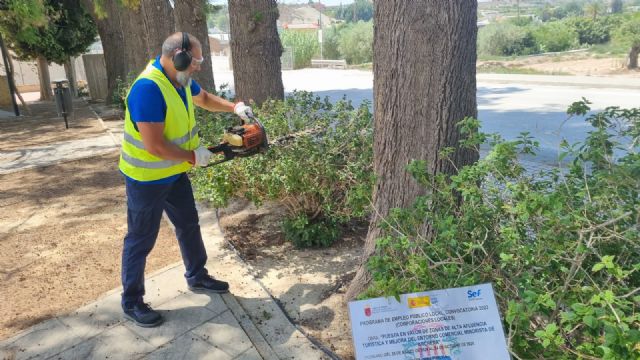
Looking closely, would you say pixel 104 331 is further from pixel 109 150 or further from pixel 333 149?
pixel 109 150

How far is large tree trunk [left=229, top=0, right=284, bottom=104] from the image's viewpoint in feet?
19.0

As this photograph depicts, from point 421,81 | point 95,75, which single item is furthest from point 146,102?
point 95,75

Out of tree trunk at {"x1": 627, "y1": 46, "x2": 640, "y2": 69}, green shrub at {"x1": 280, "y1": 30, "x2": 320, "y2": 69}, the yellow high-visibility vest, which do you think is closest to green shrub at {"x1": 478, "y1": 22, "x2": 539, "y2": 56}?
green shrub at {"x1": 280, "y1": 30, "x2": 320, "y2": 69}

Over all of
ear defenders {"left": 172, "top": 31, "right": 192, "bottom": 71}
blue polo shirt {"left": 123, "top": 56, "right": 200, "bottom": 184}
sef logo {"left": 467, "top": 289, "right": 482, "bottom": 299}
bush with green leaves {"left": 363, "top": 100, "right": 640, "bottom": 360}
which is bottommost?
sef logo {"left": 467, "top": 289, "right": 482, "bottom": 299}

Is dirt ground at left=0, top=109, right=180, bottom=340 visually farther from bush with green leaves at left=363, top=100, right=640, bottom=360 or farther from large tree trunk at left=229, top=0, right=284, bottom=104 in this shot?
bush with green leaves at left=363, top=100, right=640, bottom=360

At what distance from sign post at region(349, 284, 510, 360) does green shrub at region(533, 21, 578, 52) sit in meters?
37.3

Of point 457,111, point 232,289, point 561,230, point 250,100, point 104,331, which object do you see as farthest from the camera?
point 250,100

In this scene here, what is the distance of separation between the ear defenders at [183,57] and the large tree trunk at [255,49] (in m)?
2.68

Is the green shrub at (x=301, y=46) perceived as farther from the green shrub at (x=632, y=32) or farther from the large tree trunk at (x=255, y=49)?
the large tree trunk at (x=255, y=49)

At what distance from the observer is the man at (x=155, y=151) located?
10.2 ft

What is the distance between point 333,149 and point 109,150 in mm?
6698

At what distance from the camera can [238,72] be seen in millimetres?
6047

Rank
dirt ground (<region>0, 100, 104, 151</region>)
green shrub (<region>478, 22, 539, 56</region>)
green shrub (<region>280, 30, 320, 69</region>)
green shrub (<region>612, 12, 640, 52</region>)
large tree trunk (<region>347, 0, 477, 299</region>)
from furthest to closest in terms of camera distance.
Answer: green shrub (<region>280, 30, 320, 69</region>) < green shrub (<region>478, 22, 539, 56</region>) < green shrub (<region>612, 12, 640, 52</region>) < dirt ground (<region>0, 100, 104, 151</region>) < large tree trunk (<region>347, 0, 477, 299</region>)

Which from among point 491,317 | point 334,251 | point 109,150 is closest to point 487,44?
point 109,150
